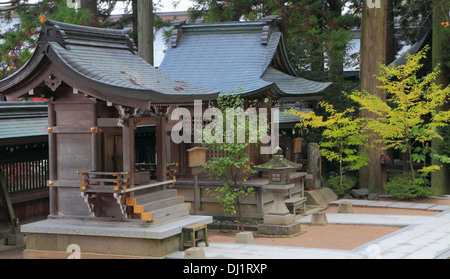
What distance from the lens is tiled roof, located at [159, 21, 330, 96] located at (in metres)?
20.9

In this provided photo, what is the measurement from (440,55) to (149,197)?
1507cm

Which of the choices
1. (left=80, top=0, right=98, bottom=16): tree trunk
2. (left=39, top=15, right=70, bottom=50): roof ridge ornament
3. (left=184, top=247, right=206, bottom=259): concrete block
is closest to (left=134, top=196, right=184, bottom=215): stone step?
(left=184, top=247, right=206, bottom=259): concrete block

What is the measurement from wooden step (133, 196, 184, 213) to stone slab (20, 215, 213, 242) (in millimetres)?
336

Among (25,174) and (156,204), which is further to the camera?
(25,174)

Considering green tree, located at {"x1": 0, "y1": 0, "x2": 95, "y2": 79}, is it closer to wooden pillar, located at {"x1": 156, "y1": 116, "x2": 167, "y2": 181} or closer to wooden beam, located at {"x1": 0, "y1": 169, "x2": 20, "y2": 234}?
wooden beam, located at {"x1": 0, "y1": 169, "x2": 20, "y2": 234}

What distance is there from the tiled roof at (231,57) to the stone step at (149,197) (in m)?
6.02

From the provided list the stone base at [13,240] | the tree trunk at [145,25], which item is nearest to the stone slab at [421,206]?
the tree trunk at [145,25]

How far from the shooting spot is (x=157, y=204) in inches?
542

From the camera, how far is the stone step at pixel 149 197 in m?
13.0

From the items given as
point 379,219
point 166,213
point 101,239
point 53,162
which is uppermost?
point 53,162

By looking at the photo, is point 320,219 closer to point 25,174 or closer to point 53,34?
point 25,174

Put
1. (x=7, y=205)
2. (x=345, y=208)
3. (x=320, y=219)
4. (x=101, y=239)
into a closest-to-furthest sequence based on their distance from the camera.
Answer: (x=101, y=239) → (x=7, y=205) → (x=320, y=219) → (x=345, y=208)

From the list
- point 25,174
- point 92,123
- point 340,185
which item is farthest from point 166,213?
point 340,185

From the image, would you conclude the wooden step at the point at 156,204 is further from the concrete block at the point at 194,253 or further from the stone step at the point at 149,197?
the concrete block at the point at 194,253
